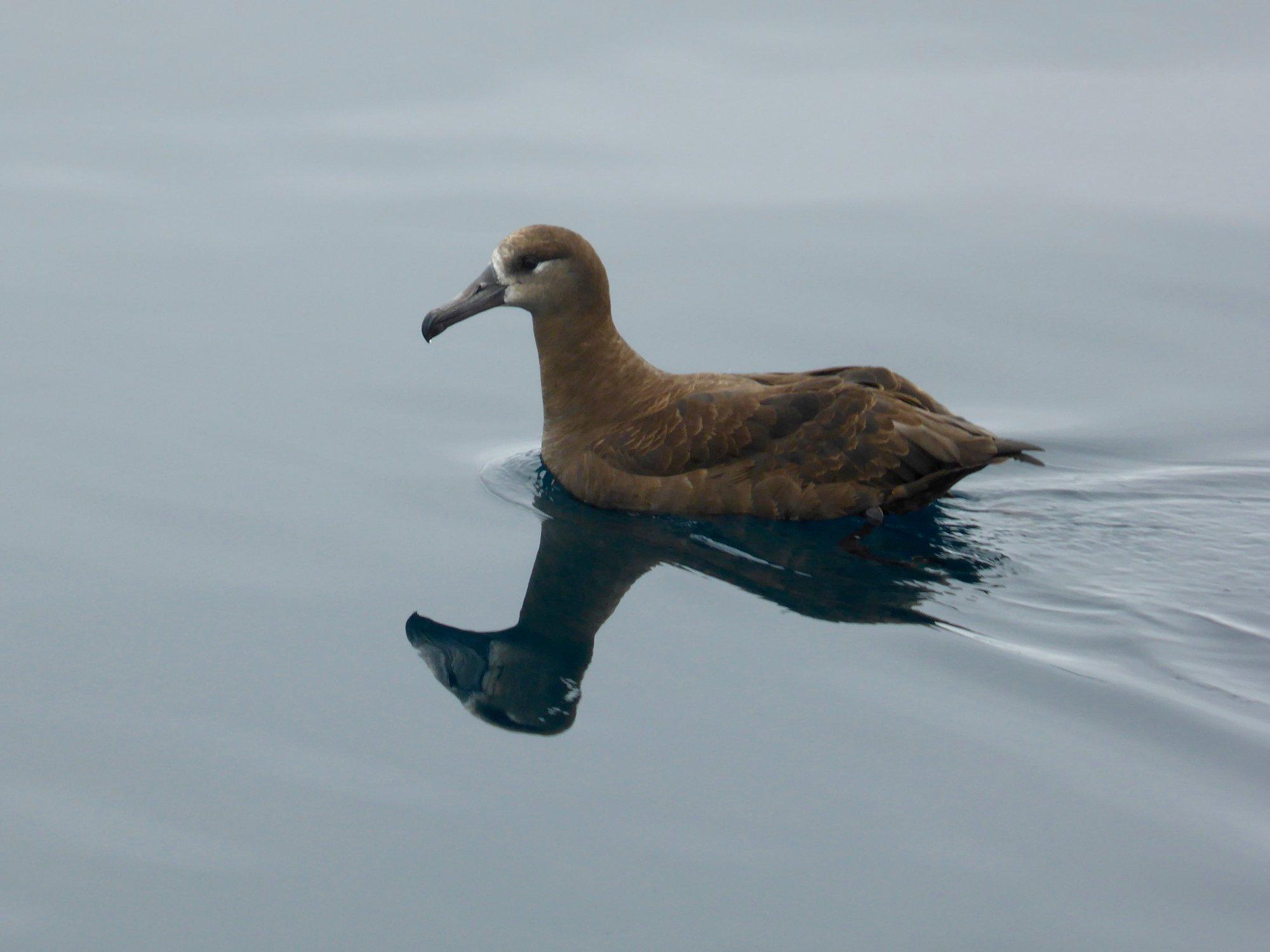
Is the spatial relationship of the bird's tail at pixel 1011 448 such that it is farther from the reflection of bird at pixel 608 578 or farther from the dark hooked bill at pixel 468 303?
the dark hooked bill at pixel 468 303

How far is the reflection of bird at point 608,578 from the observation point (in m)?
6.35

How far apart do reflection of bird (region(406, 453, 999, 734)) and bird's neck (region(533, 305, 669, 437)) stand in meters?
0.36

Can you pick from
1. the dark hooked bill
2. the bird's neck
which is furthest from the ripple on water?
the dark hooked bill

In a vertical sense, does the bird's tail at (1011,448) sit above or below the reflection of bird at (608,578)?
above

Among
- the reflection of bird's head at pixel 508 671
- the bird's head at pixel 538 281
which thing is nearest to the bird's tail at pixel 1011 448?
the bird's head at pixel 538 281

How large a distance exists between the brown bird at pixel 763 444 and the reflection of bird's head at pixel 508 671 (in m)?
1.42

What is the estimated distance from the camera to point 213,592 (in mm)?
6945

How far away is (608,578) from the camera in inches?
285

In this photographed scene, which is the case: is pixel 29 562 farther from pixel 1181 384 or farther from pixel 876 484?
pixel 1181 384

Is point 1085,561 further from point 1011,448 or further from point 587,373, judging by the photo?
point 587,373

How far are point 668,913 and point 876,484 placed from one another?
3.32 meters

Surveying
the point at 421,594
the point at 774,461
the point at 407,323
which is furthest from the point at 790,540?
the point at 407,323

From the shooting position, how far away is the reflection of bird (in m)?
6.35

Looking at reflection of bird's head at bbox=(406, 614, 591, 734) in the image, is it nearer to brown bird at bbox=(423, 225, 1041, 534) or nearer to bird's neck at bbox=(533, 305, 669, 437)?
brown bird at bbox=(423, 225, 1041, 534)
